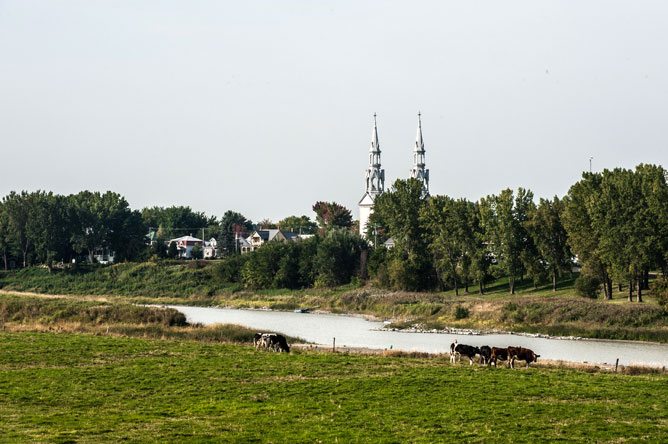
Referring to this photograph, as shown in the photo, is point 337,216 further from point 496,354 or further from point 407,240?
point 496,354

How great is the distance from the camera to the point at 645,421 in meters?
22.9

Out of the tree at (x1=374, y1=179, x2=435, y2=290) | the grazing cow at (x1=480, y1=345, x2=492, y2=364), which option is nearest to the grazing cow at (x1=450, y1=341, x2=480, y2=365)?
the grazing cow at (x1=480, y1=345, x2=492, y2=364)

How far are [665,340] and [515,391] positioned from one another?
3612 centimetres

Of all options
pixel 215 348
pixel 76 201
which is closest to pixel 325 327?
pixel 215 348

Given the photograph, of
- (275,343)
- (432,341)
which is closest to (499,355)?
(275,343)

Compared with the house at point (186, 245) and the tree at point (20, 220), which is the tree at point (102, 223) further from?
the house at point (186, 245)

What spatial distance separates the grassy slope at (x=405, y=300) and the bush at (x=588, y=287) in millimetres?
1541

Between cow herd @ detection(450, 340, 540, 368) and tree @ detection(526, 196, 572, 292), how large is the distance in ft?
176

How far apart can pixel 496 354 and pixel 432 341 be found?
22.9 m

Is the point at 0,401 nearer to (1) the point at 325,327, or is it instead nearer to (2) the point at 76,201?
(1) the point at 325,327

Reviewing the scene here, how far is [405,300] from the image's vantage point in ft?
300

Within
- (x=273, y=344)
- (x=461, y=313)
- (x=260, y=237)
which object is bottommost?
(x=273, y=344)

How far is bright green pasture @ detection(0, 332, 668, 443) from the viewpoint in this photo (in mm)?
21219

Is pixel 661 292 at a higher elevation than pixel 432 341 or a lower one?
higher
